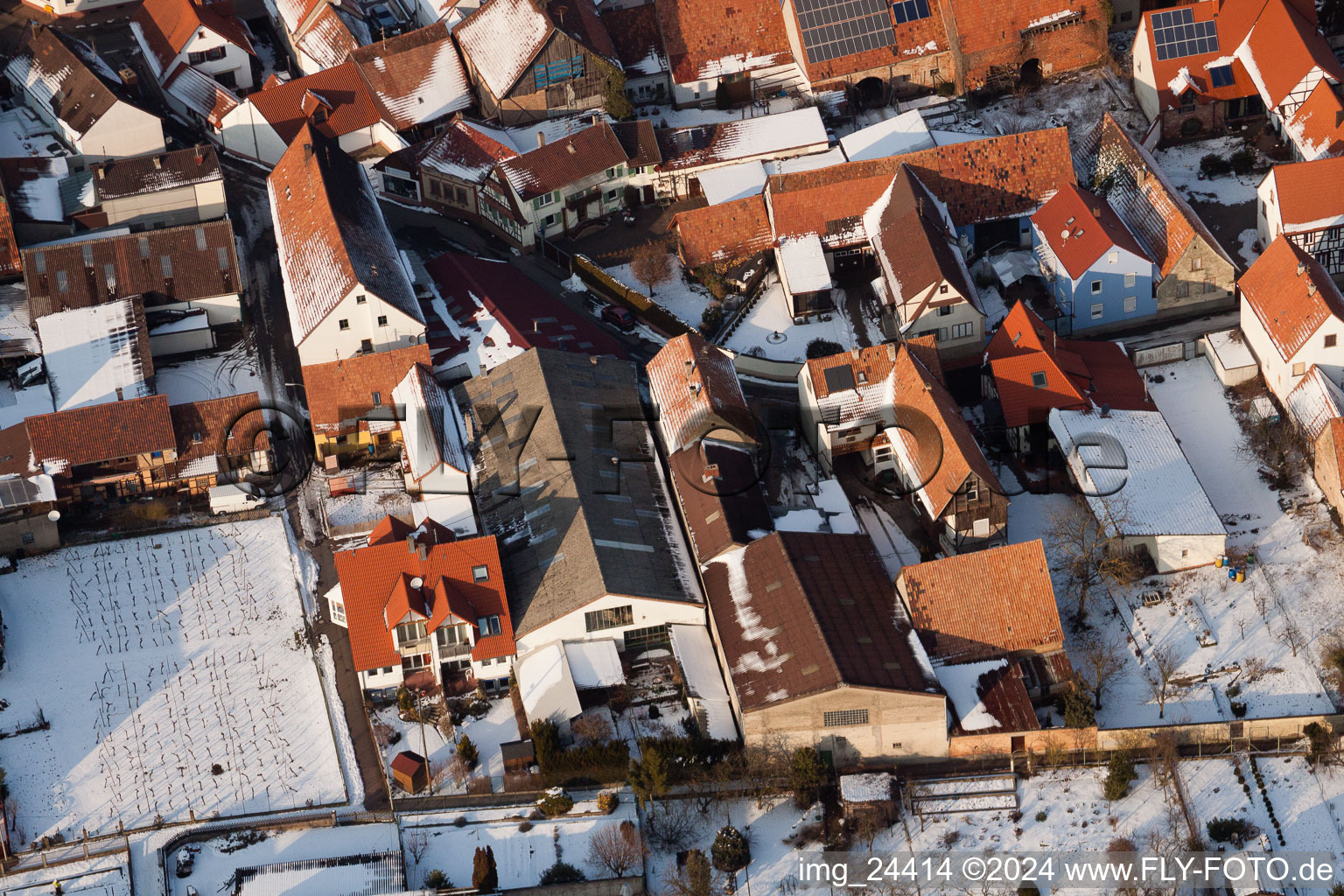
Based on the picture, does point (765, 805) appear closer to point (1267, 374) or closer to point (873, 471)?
point (873, 471)

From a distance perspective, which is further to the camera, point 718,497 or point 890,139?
point 890,139

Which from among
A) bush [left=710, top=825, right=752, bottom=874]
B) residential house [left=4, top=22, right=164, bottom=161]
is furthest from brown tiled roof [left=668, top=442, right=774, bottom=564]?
residential house [left=4, top=22, right=164, bottom=161]

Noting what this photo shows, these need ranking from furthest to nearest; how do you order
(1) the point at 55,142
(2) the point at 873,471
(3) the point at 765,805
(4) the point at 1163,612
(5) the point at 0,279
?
(1) the point at 55,142
(5) the point at 0,279
(2) the point at 873,471
(4) the point at 1163,612
(3) the point at 765,805

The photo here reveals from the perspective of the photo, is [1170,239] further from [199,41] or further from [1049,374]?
[199,41]

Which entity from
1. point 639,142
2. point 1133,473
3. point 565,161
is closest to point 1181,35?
point 639,142

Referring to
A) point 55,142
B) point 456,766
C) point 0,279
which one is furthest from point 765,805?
point 55,142

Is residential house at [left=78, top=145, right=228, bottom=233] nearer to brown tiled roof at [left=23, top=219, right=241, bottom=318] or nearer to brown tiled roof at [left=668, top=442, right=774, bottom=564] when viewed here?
brown tiled roof at [left=23, top=219, right=241, bottom=318]
